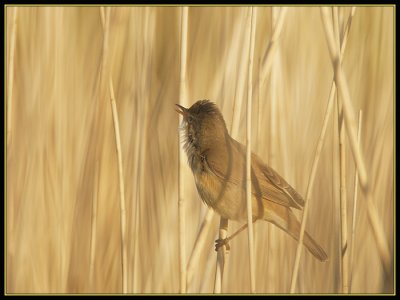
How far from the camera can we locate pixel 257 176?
→ 3.12 metres

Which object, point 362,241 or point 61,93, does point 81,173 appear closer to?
point 61,93

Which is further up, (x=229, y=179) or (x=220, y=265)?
(x=229, y=179)

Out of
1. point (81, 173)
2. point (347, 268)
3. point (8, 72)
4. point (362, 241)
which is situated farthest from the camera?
point (362, 241)

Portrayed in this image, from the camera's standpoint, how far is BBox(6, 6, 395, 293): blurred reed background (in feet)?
10.6

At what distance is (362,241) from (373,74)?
1.05m

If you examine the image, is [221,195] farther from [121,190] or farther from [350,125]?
[350,125]

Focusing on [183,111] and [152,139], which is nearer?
[183,111]

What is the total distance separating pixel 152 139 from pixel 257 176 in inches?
30.8

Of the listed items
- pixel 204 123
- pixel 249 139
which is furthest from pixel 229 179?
pixel 249 139

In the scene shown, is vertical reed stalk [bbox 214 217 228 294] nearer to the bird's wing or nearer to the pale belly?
the pale belly

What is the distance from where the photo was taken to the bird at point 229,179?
10.0 feet

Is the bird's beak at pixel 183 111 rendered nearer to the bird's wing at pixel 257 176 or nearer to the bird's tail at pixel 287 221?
the bird's wing at pixel 257 176

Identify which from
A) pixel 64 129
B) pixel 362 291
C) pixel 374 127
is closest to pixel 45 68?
pixel 64 129

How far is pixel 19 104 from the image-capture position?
3457 mm
